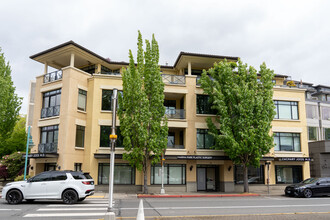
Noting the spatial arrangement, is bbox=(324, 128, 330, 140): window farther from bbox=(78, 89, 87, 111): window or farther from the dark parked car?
bbox=(78, 89, 87, 111): window

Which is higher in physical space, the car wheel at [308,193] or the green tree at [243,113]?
the green tree at [243,113]

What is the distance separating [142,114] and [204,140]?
286 inches

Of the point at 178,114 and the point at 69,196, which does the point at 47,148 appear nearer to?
the point at 69,196

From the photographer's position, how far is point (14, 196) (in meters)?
Answer: 15.6

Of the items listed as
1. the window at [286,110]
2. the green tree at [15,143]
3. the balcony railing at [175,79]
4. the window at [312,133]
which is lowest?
the green tree at [15,143]

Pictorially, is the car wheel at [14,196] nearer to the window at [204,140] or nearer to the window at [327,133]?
the window at [204,140]

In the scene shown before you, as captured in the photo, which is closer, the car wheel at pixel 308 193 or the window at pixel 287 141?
the car wheel at pixel 308 193

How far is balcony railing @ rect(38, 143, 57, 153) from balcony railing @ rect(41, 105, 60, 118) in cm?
251

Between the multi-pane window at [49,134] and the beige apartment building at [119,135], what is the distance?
0.08m

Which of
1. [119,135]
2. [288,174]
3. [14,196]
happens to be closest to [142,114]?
[119,135]

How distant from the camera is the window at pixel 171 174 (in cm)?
2531

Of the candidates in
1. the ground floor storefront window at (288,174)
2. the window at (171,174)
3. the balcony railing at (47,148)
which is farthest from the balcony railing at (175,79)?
the ground floor storefront window at (288,174)

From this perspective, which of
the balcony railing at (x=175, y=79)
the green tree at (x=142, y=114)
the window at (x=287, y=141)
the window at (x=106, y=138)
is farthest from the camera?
the window at (x=287, y=141)

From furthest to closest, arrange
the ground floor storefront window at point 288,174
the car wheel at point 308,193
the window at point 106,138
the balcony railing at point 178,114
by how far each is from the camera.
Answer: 1. the ground floor storefront window at point 288,174
2. the balcony railing at point 178,114
3. the window at point 106,138
4. the car wheel at point 308,193
